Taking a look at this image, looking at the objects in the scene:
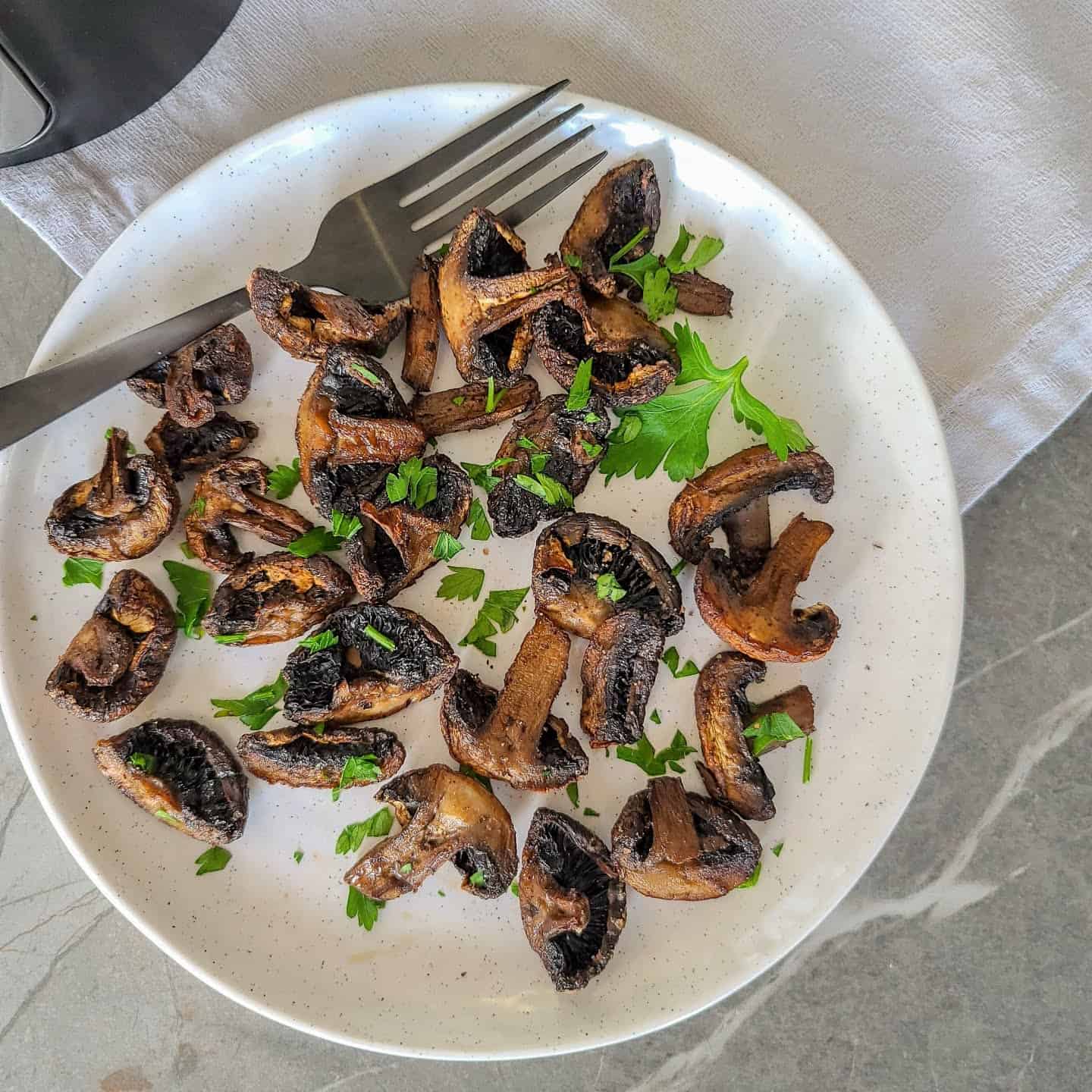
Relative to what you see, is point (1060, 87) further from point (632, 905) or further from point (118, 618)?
point (118, 618)

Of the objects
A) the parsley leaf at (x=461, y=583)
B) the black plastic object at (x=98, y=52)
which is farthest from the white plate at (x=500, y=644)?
the black plastic object at (x=98, y=52)

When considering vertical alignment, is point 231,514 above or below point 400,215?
below

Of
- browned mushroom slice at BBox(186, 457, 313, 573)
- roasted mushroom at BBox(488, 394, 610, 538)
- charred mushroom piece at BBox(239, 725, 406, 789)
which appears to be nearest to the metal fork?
browned mushroom slice at BBox(186, 457, 313, 573)

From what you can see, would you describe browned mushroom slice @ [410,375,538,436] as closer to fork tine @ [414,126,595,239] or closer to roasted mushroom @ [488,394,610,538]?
roasted mushroom @ [488,394,610,538]

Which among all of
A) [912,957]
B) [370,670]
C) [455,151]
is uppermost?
[455,151]

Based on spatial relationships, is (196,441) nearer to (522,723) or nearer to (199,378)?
(199,378)

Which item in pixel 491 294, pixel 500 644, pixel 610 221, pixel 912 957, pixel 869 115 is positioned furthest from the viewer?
pixel 912 957

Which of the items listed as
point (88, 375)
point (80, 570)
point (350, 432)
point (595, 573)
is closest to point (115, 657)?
point (80, 570)

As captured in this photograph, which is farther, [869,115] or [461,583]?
[869,115]

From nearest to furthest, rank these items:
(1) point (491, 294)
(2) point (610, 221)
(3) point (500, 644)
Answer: (1) point (491, 294)
(2) point (610, 221)
(3) point (500, 644)
